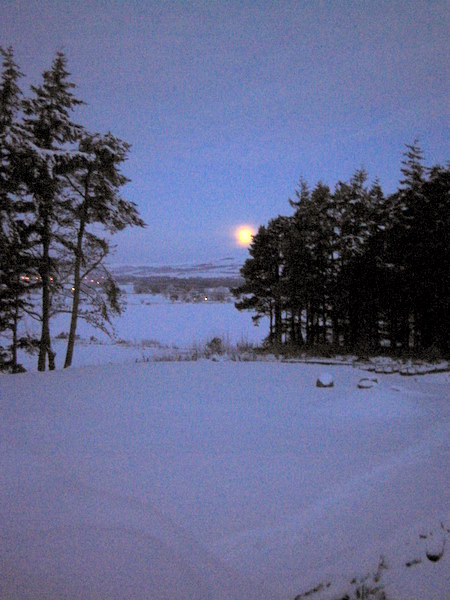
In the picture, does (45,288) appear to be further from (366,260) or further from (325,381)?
(366,260)

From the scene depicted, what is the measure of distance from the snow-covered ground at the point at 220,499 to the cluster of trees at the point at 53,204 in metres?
8.46

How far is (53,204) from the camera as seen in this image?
1270 cm

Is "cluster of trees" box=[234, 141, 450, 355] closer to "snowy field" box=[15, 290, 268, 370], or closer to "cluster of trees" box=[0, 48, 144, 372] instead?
"snowy field" box=[15, 290, 268, 370]

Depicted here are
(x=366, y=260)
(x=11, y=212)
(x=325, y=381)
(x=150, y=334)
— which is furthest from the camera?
(x=150, y=334)

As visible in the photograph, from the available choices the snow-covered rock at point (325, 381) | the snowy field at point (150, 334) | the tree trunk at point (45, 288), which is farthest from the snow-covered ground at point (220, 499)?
the snowy field at point (150, 334)

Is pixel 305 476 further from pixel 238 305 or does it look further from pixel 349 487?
pixel 238 305

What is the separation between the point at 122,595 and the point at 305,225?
22067 millimetres

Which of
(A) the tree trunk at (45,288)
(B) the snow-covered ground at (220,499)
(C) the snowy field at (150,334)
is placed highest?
(A) the tree trunk at (45,288)

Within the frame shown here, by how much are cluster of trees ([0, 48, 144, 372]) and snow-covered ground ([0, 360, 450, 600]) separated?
333 inches

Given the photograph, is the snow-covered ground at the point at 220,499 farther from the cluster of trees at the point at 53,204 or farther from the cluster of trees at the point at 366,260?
the cluster of trees at the point at 366,260

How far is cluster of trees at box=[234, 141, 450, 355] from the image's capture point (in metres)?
18.3

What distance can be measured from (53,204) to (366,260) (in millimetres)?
16532

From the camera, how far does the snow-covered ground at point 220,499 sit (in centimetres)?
233

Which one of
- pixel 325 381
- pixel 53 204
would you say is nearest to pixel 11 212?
pixel 53 204
